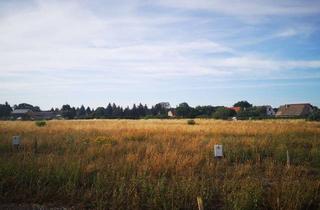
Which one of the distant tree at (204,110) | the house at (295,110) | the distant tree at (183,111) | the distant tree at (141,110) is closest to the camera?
the house at (295,110)

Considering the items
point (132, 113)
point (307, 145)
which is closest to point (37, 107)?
point (132, 113)

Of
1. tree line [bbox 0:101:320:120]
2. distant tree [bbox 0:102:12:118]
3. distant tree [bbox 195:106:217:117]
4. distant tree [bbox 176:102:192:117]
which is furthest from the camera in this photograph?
distant tree [bbox 0:102:12:118]

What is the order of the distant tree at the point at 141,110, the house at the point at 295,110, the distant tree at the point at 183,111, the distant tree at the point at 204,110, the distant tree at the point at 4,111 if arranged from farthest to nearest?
the distant tree at the point at 141,110 < the distant tree at the point at 4,111 < the distant tree at the point at 204,110 < the distant tree at the point at 183,111 < the house at the point at 295,110

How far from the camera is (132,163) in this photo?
29.7ft

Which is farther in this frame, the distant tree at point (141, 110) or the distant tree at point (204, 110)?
the distant tree at point (141, 110)

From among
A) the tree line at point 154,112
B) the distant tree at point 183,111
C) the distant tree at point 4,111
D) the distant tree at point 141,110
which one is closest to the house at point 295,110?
the tree line at point 154,112

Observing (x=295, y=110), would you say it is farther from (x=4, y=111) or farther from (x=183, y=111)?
(x=4, y=111)

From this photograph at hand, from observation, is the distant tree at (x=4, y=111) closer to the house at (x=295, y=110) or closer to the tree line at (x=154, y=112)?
the tree line at (x=154, y=112)

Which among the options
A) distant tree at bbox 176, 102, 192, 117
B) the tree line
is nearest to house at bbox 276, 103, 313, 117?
the tree line

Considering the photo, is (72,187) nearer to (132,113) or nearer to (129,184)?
(129,184)

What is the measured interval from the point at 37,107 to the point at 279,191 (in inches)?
6056

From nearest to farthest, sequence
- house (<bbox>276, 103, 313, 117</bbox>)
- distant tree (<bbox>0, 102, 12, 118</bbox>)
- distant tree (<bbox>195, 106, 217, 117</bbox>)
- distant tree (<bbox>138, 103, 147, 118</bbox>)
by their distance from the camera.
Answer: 1. house (<bbox>276, 103, 313, 117</bbox>)
2. distant tree (<bbox>195, 106, 217, 117</bbox>)
3. distant tree (<bbox>0, 102, 12, 118</bbox>)
4. distant tree (<bbox>138, 103, 147, 118</bbox>)

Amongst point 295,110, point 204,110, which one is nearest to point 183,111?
point 204,110

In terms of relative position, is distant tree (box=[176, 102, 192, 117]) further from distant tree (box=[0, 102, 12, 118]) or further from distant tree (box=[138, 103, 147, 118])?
A: distant tree (box=[0, 102, 12, 118])
